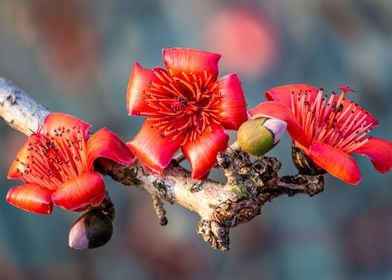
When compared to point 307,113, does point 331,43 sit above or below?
below

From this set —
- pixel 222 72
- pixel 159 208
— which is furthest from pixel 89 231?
pixel 222 72

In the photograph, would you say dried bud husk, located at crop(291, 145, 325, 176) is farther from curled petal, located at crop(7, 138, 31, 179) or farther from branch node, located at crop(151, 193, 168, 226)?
curled petal, located at crop(7, 138, 31, 179)

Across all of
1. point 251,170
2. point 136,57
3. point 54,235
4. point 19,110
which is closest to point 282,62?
point 136,57

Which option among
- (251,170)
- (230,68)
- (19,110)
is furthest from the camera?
(230,68)

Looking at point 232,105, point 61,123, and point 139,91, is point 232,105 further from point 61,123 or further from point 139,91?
point 61,123

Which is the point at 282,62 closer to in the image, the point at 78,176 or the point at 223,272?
the point at 223,272

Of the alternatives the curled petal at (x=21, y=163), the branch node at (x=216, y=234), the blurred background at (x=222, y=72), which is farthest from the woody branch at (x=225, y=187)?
the blurred background at (x=222, y=72)
